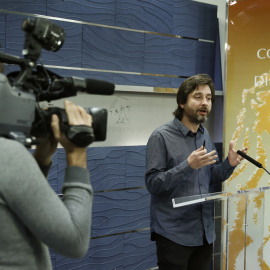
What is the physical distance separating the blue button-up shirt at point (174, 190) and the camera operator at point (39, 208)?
43.5 inches

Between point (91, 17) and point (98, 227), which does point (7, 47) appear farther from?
point (98, 227)

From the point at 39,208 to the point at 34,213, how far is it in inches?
0.6

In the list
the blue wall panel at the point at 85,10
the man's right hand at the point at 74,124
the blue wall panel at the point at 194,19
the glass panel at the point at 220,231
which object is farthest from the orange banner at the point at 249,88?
the man's right hand at the point at 74,124

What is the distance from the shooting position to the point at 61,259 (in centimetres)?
289

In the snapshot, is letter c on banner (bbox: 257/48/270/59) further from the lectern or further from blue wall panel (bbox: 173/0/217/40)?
the lectern

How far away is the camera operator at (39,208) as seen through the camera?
81 centimetres

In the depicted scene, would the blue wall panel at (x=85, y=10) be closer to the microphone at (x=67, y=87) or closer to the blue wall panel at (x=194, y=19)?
the blue wall panel at (x=194, y=19)

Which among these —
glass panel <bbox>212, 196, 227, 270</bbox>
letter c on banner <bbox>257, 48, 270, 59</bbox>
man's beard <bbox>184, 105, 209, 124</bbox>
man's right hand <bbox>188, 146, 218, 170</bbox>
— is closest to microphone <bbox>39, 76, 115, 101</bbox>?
man's right hand <bbox>188, 146, 218, 170</bbox>

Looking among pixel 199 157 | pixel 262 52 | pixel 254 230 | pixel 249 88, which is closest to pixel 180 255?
pixel 254 230

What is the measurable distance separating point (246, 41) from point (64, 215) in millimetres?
2837

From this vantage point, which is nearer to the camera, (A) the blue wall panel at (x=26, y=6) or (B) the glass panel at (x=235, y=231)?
(B) the glass panel at (x=235, y=231)

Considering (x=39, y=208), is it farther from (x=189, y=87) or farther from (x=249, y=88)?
(x=249, y=88)

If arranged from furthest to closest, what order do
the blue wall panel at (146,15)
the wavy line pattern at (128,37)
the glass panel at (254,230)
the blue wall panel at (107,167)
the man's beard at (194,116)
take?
the blue wall panel at (146,15)
the blue wall panel at (107,167)
the wavy line pattern at (128,37)
the man's beard at (194,116)
the glass panel at (254,230)

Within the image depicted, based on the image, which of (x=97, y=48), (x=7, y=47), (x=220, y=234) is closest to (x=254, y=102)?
(x=97, y=48)
